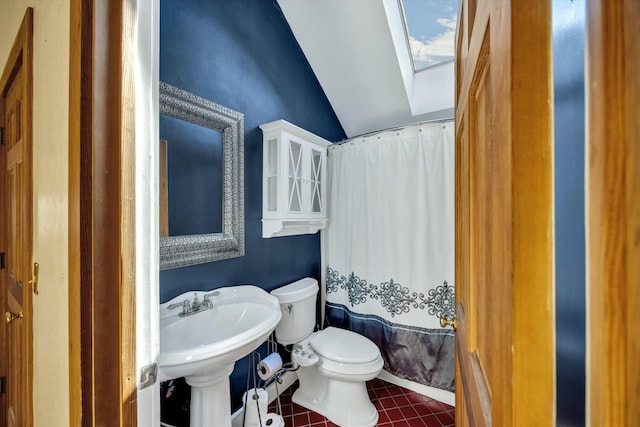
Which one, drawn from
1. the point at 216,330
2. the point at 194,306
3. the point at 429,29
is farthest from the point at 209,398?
the point at 429,29

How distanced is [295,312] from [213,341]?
0.73 metres

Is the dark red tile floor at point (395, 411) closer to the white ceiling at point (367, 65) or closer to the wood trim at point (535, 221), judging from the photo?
the wood trim at point (535, 221)

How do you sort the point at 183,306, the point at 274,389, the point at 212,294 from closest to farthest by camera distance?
the point at 183,306, the point at 212,294, the point at 274,389

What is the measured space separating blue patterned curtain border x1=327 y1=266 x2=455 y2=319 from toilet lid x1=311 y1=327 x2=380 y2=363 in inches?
13.3

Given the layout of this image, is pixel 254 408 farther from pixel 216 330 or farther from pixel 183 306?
pixel 183 306

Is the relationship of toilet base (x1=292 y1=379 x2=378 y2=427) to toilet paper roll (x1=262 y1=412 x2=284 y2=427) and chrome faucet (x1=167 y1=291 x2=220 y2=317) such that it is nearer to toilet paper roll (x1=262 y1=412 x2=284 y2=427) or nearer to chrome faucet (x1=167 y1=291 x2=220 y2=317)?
toilet paper roll (x1=262 y1=412 x2=284 y2=427)

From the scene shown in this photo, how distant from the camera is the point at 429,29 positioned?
206 cm

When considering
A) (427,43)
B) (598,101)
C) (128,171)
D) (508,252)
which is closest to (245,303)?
(128,171)

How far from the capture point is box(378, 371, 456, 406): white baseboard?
5.88 feet

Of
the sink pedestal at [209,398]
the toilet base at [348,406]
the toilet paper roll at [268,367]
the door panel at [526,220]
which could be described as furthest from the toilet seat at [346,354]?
the door panel at [526,220]

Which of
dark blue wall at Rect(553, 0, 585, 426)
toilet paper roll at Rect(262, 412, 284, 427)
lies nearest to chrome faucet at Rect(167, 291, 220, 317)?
toilet paper roll at Rect(262, 412, 284, 427)

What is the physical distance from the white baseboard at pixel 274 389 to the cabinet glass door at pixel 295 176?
47.2 inches

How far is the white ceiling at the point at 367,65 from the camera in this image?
73.4 inches

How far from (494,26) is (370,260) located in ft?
5.95
